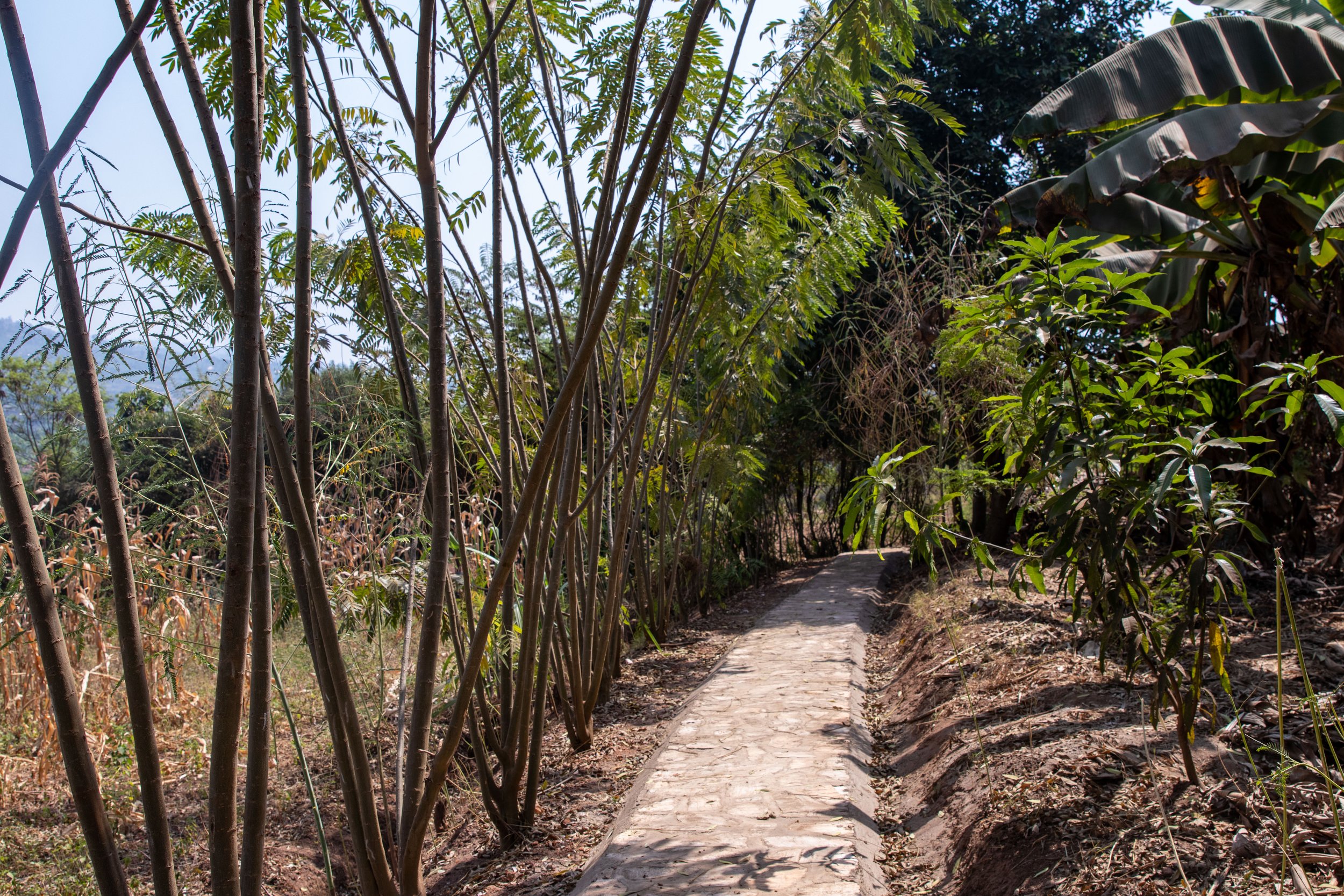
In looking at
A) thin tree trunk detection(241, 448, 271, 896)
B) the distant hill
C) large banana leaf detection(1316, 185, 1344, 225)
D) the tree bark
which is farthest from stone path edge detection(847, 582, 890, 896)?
large banana leaf detection(1316, 185, 1344, 225)

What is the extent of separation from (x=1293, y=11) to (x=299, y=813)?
6908 millimetres

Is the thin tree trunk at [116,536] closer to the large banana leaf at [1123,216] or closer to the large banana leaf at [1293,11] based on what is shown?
the large banana leaf at [1123,216]

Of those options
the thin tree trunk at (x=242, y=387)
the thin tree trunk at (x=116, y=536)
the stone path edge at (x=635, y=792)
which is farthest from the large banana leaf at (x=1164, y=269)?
the thin tree trunk at (x=116, y=536)

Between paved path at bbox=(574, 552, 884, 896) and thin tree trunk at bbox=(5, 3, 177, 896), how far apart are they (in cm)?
136

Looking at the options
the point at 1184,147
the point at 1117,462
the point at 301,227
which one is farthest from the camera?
the point at 1184,147

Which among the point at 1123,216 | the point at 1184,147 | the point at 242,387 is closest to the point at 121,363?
the point at 242,387

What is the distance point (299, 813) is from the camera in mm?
3633

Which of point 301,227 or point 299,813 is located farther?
point 299,813

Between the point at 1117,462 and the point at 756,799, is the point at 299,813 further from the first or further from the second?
the point at 1117,462

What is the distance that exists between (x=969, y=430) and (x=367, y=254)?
8297mm

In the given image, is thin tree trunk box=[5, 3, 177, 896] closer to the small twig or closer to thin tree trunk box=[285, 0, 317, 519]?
thin tree trunk box=[285, 0, 317, 519]

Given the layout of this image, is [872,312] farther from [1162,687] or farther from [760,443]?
[1162,687]

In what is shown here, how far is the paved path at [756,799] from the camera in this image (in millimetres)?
2641

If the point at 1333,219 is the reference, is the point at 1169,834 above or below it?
below
